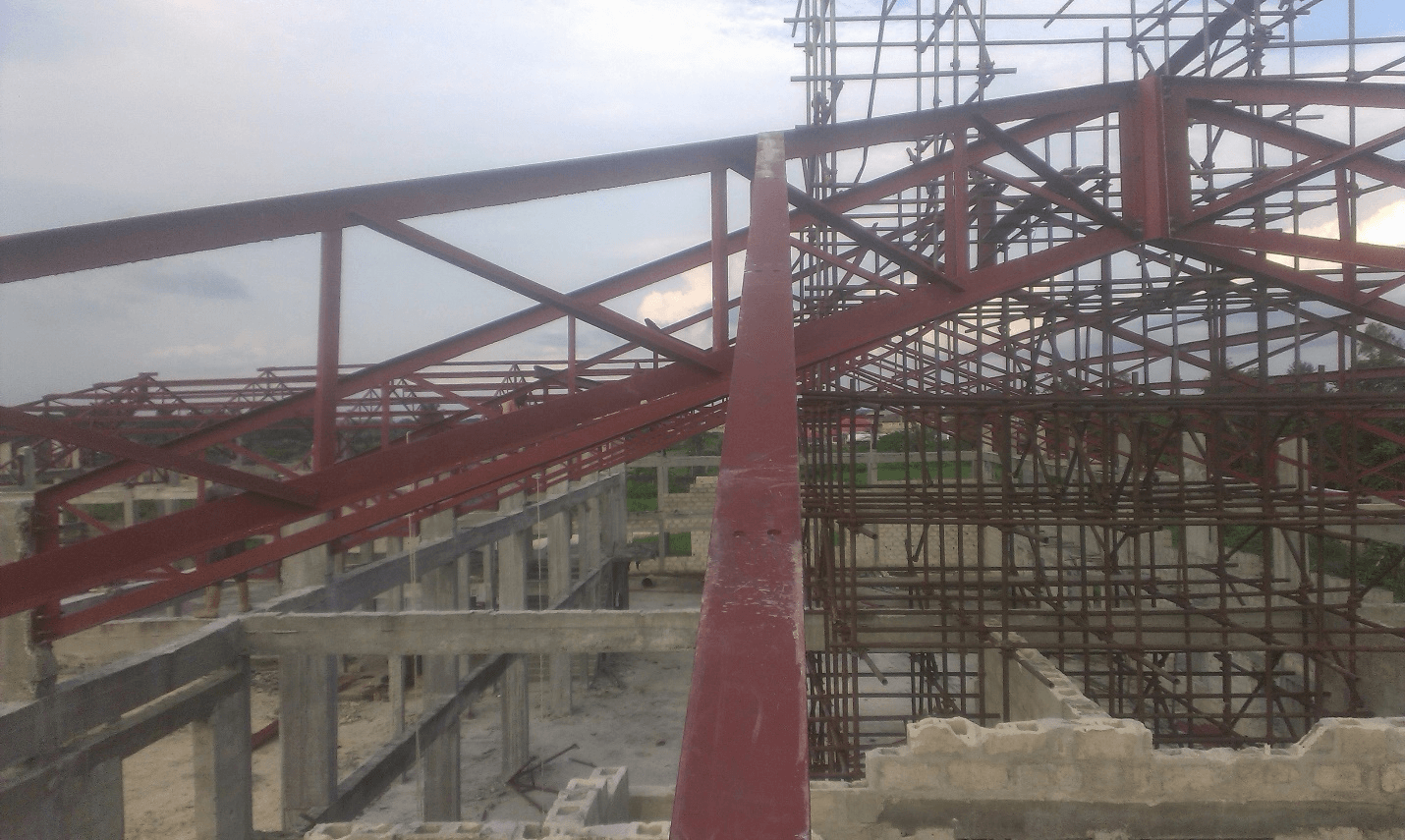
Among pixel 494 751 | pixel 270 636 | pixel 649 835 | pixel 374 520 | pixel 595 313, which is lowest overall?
pixel 494 751

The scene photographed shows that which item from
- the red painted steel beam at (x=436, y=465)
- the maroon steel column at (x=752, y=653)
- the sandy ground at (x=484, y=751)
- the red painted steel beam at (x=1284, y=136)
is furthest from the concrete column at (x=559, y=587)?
the maroon steel column at (x=752, y=653)

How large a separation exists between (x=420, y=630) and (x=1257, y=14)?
491 inches

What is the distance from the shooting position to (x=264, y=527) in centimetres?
289

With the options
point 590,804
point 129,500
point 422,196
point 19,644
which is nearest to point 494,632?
point 590,804

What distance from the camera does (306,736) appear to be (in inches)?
301

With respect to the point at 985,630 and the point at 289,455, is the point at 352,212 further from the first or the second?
the point at 289,455

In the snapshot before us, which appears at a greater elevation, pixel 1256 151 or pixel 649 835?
pixel 1256 151

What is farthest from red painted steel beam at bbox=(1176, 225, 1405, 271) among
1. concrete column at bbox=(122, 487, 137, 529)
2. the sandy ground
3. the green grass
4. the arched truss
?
concrete column at bbox=(122, 487, 137, 529)

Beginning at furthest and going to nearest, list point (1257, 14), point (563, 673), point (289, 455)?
point (289, 455) < point (563, 673) < point (1257, 14)

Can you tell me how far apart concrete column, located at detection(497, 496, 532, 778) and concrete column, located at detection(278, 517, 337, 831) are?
416 centimetres

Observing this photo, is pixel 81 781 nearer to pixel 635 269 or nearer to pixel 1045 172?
pixel 635 269

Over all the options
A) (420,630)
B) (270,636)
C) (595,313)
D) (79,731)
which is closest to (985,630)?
(420,630)

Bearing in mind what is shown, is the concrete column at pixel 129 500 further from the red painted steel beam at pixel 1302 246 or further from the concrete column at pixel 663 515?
the red painted steel beam at pixel 1302 246

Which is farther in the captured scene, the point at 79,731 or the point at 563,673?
the point at 563,673
